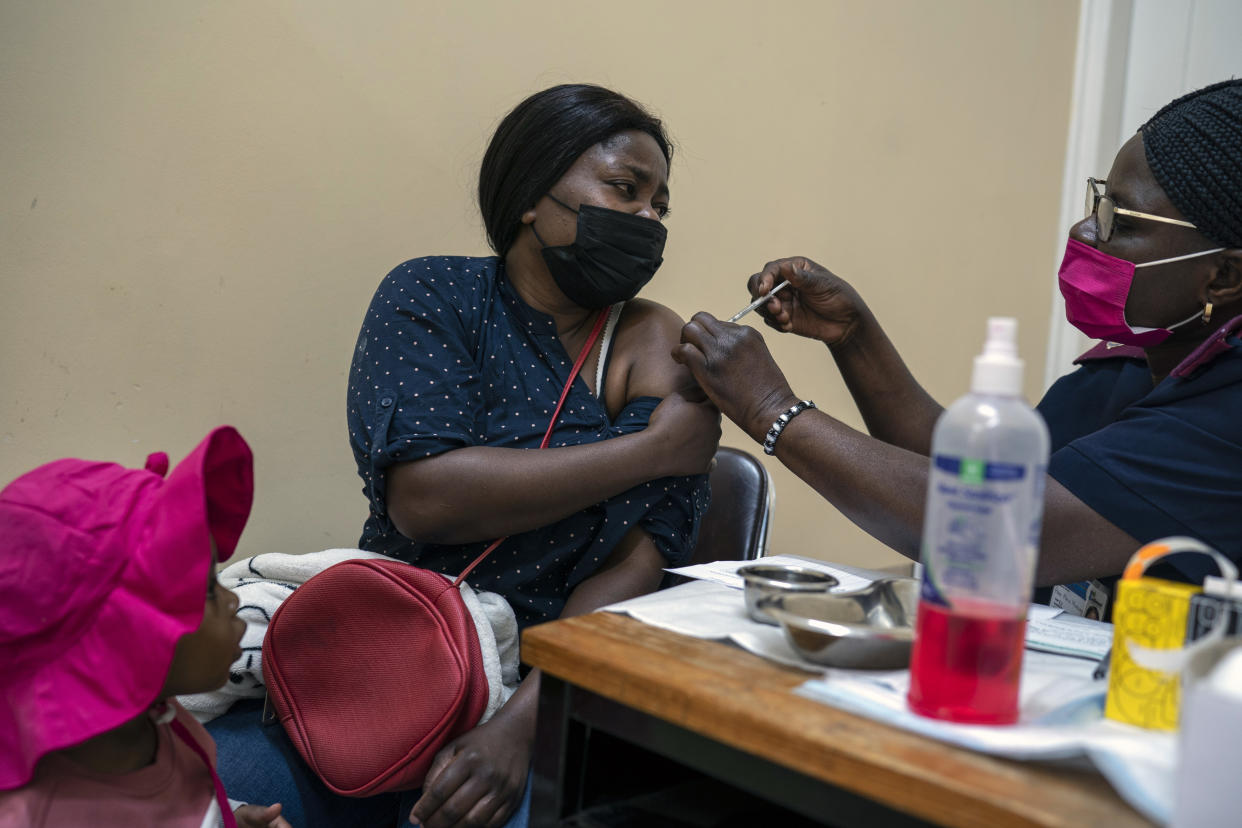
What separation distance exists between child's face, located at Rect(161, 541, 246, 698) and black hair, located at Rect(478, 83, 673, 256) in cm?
92

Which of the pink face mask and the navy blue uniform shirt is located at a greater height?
the pink face mask

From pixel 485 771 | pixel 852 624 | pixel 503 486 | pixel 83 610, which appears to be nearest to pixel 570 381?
pixel 503 486

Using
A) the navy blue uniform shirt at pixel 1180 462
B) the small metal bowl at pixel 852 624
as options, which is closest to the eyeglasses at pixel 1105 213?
the navy blue uniform shirt at pixel 1180 462

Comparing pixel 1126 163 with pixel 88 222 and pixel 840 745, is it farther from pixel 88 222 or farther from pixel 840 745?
pixel 88 222

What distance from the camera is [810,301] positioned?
184 centimetres

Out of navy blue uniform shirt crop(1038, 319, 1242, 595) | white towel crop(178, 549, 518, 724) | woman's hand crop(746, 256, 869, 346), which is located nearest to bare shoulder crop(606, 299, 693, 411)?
woman's hand crop(746, 256, 869, 346)

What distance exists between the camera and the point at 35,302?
1835 millimetres

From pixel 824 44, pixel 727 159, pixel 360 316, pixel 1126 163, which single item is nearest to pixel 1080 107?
pixel 824 44

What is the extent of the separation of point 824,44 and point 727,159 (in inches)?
21.2

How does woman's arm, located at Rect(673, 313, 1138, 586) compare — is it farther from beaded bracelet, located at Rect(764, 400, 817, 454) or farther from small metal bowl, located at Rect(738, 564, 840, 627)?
small metal bowl, located at Rect(738, 564, 840, 627)

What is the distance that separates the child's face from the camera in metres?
0.99

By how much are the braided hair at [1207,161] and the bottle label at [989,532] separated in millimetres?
859

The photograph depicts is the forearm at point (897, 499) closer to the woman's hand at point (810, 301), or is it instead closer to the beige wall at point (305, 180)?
the woman's hand at point (810, 301)

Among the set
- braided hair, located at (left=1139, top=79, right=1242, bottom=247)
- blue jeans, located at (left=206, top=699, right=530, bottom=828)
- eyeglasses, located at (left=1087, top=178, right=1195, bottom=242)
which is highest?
braided hair, located at (left=1139, top=79, right=1242, bottom=247)
